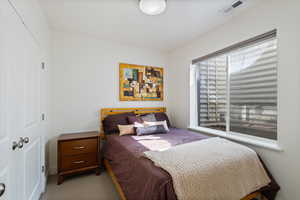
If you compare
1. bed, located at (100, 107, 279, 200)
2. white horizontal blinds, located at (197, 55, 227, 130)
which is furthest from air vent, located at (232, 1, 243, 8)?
bed, located at (100, 107, 279, 200)

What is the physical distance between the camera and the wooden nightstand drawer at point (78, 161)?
2093mm

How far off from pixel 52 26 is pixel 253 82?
3.33m

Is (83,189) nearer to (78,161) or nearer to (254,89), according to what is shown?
(78,161)

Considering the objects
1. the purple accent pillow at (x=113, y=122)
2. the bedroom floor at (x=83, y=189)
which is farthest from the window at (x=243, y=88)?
the bedroom floor at (x=83, y=189)

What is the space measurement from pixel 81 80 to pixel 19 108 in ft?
4.77

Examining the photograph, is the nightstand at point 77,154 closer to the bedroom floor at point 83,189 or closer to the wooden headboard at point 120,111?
the bedroom floor at point 83,189

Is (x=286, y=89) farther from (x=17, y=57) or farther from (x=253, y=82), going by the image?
(x=17, y=57)

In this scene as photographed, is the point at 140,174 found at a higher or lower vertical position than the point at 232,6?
lower

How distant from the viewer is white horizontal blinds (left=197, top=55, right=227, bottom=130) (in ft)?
7.85

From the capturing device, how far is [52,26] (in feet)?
7.60

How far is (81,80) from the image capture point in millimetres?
2613

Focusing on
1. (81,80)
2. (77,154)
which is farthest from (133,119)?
(81,80)

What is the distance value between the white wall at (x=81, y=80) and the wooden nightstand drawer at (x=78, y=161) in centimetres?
52

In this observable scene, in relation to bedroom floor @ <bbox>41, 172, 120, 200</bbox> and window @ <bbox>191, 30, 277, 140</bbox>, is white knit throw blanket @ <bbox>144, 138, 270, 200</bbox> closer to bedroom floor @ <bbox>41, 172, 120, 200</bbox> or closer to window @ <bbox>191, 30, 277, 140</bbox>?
window @ <bbox>191, 30, 277, 140</bbox>
